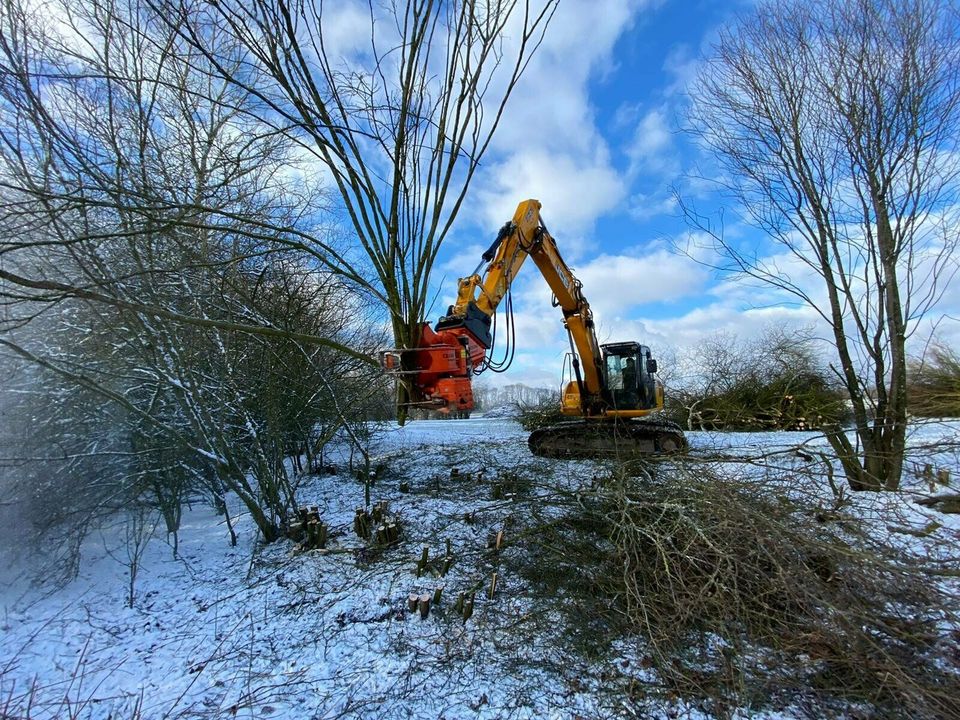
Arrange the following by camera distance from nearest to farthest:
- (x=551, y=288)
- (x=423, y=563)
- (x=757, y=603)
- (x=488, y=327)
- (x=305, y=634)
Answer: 1. (x=757, y=603)
2. (x=305, y=634)
3. (x=423, y=563)
4. (x=488, y=327)
5. (x=551, y=288)

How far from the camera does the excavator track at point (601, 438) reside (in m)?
8.53

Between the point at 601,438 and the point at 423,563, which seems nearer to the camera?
the point at 423,563

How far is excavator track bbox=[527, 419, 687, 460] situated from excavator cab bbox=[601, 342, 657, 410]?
0.40 m

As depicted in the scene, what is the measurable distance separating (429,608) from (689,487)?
2.33 metres

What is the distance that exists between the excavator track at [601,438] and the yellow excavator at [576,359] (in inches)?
0.7

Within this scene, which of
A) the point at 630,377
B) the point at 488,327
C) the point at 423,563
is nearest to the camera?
the point at 423,563

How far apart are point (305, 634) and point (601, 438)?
6.34 meters

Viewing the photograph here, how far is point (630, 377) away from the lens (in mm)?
9344

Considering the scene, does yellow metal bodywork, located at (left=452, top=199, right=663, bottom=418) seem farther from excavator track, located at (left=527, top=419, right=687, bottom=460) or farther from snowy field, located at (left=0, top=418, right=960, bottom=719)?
snowy field, located at (left=0, top=418, right=960, bottom=719)

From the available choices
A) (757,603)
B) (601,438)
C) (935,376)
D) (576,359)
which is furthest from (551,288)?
(935,376)

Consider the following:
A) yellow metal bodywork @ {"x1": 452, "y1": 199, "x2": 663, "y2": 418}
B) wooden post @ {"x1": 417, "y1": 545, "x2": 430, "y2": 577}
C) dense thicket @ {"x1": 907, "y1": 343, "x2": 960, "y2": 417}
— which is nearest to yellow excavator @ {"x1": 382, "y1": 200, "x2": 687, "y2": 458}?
yellow metal bodywork @ {"x1": 452, "y1": 199, "x2": 663, "y2": 418}

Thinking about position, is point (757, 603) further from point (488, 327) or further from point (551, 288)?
point (551, 288)

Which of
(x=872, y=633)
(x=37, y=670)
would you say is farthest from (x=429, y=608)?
(x=872, y=633)

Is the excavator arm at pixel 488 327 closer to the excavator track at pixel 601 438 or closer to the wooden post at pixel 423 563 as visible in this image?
the excavator track at pixel 601 438
